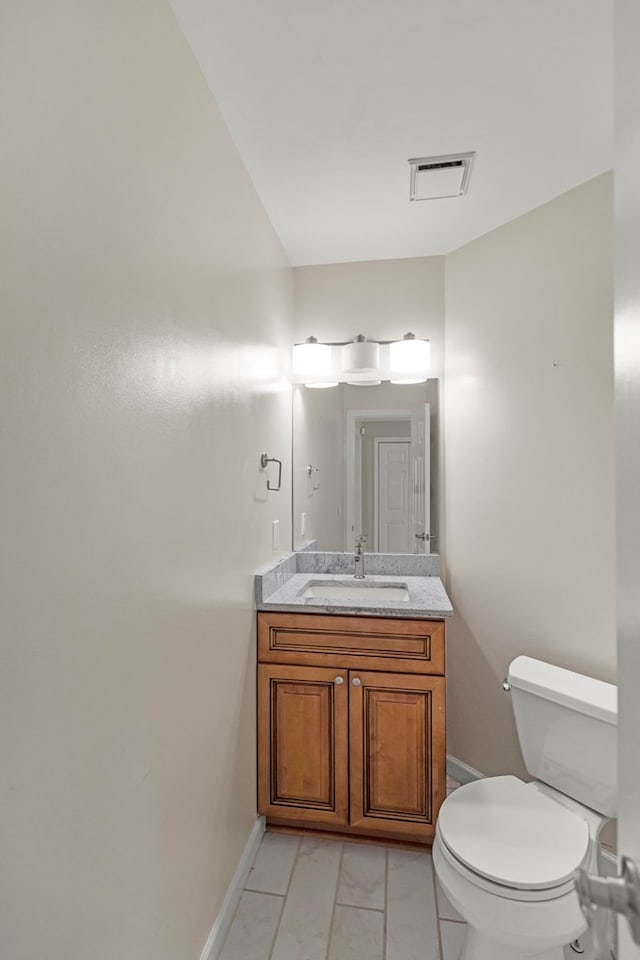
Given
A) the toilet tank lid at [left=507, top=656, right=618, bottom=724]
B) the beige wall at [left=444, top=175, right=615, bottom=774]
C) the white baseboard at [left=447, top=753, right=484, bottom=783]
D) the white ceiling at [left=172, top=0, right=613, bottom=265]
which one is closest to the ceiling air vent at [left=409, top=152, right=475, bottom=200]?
the white ceiling at [left=172, top=0, right=613, bottom=265]

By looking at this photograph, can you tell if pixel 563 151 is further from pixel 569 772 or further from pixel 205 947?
pixel 205 947

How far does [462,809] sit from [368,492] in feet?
4.81

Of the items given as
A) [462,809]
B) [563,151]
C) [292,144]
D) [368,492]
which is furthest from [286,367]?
[462,809]

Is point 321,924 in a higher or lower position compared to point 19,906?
lower

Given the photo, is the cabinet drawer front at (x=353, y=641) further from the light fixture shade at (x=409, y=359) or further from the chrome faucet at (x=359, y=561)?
the light fixture shade at (x=409, y=359)

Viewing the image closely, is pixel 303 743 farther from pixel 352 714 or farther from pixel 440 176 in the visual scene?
pixel 440 176

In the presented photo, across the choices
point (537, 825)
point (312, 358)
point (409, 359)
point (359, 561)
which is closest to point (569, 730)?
point (537, 825)

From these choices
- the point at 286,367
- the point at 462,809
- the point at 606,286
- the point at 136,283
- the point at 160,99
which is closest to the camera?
the point at 136,283

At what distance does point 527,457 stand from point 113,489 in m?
1.75

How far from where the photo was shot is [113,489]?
3.20ft

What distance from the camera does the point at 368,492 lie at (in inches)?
104

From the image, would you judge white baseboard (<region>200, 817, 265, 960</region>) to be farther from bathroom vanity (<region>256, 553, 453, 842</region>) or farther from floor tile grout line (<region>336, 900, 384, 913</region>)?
floor tile grout line (<region>336, 900, 384, 913</region>)

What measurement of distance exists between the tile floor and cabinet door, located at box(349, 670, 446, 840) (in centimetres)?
12

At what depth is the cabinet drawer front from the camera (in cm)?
188
